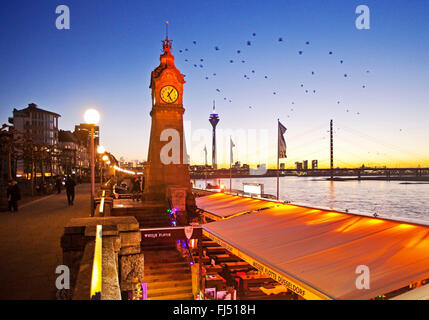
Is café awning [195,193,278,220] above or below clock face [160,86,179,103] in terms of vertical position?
below

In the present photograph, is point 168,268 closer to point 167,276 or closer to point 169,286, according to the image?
point 167,276

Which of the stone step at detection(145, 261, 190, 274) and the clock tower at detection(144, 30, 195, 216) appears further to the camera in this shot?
the clock tower at detection(144, 30, 195, 216)

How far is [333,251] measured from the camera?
23.4 ft

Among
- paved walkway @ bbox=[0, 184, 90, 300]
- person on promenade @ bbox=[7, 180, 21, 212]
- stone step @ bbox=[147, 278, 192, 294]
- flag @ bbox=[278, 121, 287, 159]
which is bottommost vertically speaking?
stone step @ bbox=[147, 278, 192, 294]

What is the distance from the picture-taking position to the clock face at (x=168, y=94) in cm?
2189

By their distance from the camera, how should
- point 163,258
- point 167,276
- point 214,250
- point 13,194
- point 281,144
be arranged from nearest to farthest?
point 167,276
point 163,258
point 214,250
point 13,194
point 281,144

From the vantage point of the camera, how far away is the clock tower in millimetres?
21797

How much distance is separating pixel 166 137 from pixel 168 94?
3185mm

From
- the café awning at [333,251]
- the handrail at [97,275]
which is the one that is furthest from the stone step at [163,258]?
the handrail at [97,275]

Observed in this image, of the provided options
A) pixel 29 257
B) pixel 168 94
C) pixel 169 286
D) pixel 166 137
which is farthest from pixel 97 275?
pixel 168 94

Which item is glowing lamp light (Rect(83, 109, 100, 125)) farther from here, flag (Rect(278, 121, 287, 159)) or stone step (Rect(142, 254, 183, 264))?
flag (Rect(278, 121, 287, 159))

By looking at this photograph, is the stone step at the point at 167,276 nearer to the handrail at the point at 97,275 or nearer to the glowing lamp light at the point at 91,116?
the glowing lamp light at the point at 91,116

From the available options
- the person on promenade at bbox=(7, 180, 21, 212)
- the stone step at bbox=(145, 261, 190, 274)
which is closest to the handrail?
the stone step at bbox=(145, 261, 190, 274)
